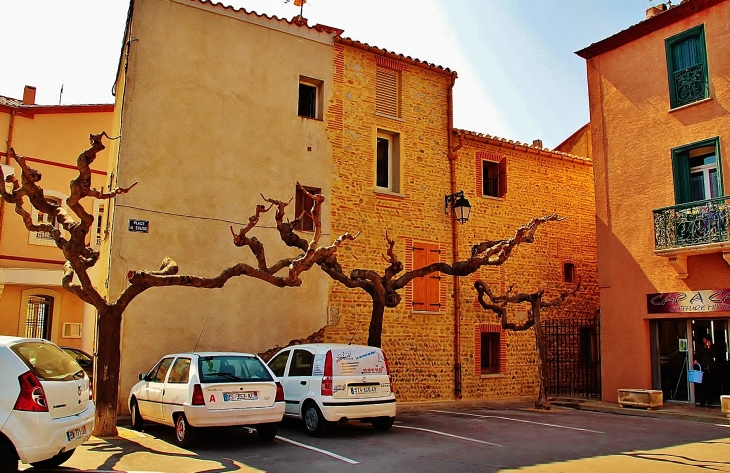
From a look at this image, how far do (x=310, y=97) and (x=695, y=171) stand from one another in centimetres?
984

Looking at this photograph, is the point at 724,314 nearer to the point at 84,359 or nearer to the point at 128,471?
the point at 128,471

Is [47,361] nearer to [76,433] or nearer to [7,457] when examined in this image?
[76,433]

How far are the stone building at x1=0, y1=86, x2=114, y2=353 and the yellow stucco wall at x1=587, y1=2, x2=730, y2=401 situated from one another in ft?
52.5

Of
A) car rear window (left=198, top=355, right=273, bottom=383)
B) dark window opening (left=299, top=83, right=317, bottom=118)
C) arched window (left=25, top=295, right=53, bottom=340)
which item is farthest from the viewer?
arched window (left=25, top=295, right=53, bottom=340)

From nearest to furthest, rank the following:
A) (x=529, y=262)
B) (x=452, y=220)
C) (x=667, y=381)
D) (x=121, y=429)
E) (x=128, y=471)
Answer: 1. (x=128, y=471)
2. (x=121, y=429)
3. (x=667, y=381)
4. (x=452, y=220)
5. (x=529, y=262)

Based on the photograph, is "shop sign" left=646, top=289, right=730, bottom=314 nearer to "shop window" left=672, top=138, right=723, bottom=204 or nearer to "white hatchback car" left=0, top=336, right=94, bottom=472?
"shop window" left=672, top=138, right=723, bottom=204

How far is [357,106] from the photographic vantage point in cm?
1672

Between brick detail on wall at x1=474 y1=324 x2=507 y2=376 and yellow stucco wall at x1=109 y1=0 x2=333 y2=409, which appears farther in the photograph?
brick detail on wall at x1=474 y1=324 x2=507 y2=376

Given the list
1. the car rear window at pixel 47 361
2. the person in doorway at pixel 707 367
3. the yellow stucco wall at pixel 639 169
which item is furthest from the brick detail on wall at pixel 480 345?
the car rear window at pixel 47 361

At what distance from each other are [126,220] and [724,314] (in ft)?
43.6

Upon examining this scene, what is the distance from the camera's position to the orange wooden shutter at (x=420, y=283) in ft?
55.3

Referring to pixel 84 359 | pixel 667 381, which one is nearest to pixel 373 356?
pixel 667 381

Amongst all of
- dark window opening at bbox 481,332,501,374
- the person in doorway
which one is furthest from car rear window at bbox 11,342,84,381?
the person in doorway

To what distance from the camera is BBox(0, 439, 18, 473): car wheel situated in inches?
243
